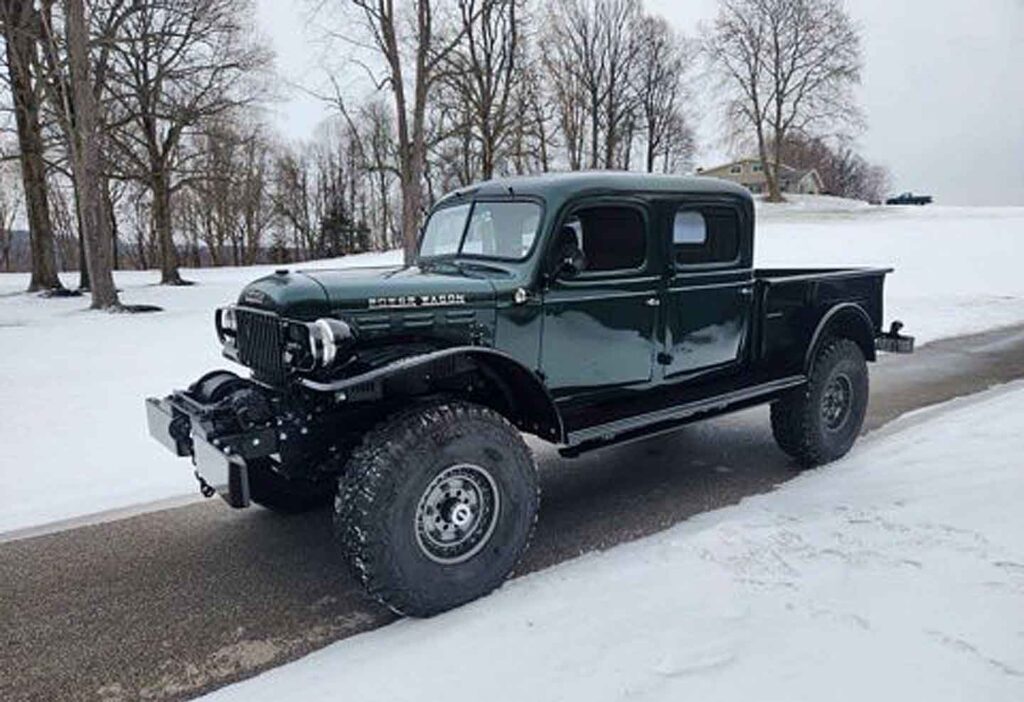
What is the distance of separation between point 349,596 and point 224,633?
58 cm

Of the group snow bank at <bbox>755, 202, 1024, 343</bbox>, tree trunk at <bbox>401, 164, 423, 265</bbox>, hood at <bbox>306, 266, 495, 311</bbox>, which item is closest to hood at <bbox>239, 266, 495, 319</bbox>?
hood at <bbox>306, 266, 495, 311</bbox>

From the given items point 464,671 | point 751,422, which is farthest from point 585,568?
A: point 751,422

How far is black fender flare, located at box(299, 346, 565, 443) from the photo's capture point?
322 centimetres

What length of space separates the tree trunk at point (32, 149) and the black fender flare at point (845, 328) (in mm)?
19798

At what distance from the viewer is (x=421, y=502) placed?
10.7ft

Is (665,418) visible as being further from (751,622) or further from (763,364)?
(751,622)

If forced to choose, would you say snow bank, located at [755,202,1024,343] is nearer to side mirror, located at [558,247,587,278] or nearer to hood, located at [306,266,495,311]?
side mirror, located at [558,247,587,278]

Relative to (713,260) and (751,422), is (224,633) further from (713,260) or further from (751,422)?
(751,422)

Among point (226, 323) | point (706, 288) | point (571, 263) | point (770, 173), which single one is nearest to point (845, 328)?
point (706, 288)

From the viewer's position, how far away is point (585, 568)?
3727 millimetres

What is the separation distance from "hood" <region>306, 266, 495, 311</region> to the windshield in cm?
34

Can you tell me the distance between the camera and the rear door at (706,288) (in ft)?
15.2

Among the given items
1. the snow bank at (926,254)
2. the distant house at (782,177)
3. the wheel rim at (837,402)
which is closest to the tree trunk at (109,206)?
the wheel rim at (837,402)

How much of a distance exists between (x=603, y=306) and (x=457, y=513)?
1488 mm
